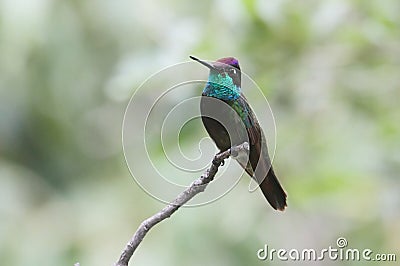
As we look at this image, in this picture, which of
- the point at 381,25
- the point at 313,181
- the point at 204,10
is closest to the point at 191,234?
the point at 204,10

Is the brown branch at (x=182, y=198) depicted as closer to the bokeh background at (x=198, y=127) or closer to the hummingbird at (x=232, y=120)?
the hummingbird at (x=232, y=120)

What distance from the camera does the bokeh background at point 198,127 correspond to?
2.59 metres

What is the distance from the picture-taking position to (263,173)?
992 mm

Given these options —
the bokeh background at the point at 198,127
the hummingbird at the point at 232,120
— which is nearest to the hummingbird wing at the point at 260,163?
the hummingbird at the point at 232,120

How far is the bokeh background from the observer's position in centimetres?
259

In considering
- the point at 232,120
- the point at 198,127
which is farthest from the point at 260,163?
the point at 198,127

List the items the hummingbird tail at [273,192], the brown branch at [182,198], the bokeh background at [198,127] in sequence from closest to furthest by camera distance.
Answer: the brown branch at [182,198]
the hummingbird tail at [273,192]
the bokeh background at [198,127]

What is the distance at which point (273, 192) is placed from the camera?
3.38 feet

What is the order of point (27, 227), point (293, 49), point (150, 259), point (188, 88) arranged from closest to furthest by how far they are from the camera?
point (188, 88), point (293, 49), point (150, 259), point (27, 227)

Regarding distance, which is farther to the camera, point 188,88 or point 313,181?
point 313,181

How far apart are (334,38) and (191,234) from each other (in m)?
1.36

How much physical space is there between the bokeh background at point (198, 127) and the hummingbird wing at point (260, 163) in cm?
86

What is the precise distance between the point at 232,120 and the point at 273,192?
13 cm

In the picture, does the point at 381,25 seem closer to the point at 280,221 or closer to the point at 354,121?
the point at 354,121
